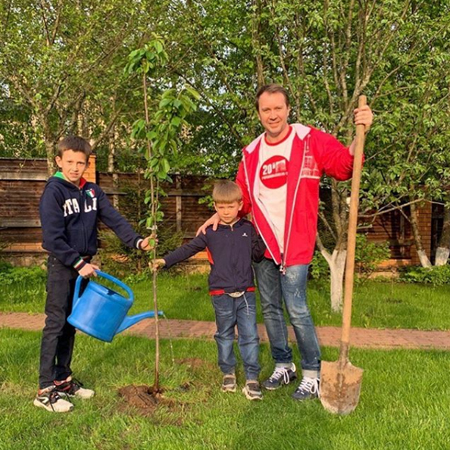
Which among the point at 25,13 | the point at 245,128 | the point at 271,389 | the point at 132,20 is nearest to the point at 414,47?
the point at 245,128

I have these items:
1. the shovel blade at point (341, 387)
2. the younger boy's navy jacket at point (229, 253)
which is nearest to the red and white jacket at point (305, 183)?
the younger boy's navy jacket at point (229, 253)

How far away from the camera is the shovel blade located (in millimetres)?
3182

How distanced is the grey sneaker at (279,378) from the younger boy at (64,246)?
4.41 ft

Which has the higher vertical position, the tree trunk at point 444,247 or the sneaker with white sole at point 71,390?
the sneaker with white sole at point 71,390

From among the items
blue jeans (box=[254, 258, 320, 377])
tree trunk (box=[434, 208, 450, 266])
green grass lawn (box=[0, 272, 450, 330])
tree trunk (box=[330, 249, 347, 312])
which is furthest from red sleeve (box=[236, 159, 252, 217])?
tree trunk (box=[434, 208, 450, 266])

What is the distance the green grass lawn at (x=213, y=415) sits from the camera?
2836 millimetres

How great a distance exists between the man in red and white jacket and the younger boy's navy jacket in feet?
0.38

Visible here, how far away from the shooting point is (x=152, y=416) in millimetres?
3221

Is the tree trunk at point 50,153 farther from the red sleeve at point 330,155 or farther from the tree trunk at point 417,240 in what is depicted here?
the tree trunk at point 417,240

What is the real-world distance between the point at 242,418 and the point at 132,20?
6982 millimetres

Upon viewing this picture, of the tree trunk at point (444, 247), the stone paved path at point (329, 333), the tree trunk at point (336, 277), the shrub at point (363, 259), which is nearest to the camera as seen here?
the stone paved path at point (329, 333)

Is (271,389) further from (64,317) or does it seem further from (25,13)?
(25,13)

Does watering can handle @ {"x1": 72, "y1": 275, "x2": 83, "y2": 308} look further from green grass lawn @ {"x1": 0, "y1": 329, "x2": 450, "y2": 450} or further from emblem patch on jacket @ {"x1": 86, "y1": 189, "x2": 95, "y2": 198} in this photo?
green grass lawn @ {"x1": 0, "y1": 329, "x2": 450, "y2": 450}

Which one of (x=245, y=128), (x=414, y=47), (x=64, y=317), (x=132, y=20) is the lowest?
(x=64, y=317)
